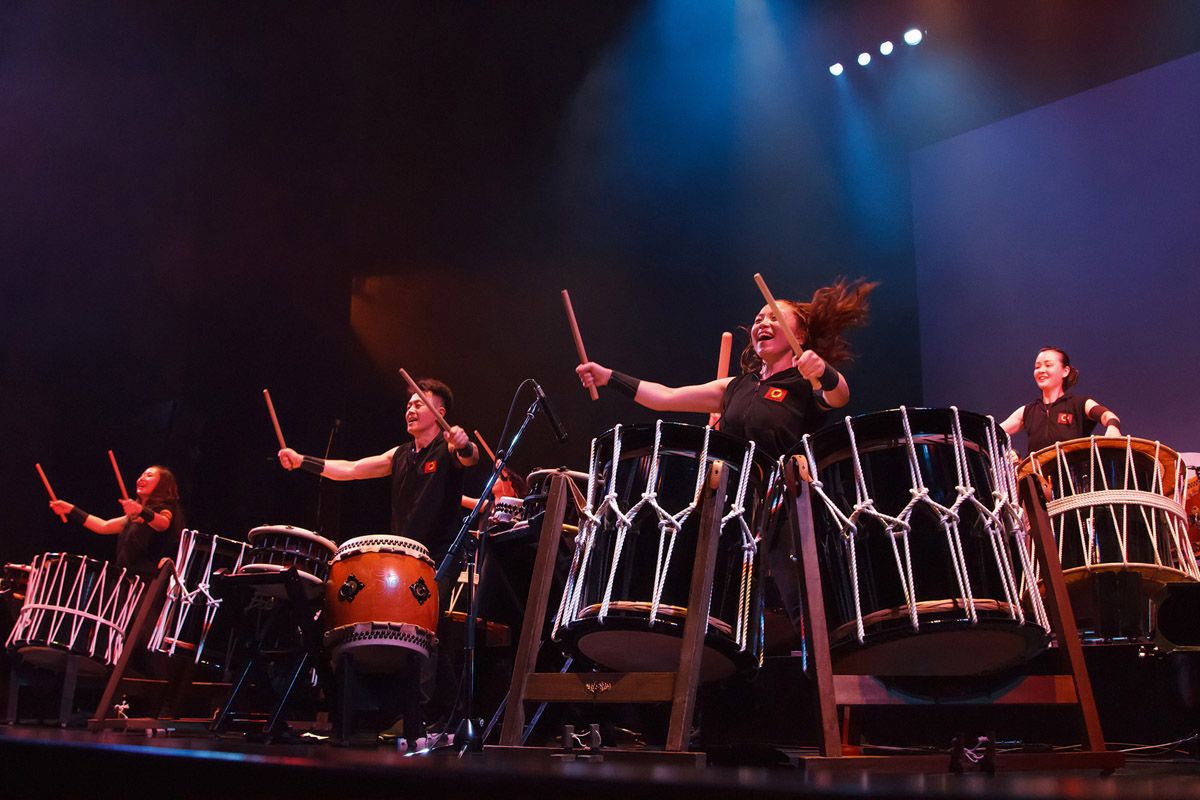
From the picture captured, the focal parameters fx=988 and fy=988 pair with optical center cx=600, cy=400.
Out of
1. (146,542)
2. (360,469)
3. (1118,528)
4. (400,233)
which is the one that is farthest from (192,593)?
(1118,528)

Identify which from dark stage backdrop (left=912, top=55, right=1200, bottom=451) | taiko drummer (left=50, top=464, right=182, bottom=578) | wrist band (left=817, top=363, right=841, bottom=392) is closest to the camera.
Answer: wrist band (left=817, top=363, right=841, bottom=392)

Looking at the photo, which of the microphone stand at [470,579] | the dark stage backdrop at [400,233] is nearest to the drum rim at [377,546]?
the microphone stand at [470,579]

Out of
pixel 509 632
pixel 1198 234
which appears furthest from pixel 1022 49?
pixel 509 632

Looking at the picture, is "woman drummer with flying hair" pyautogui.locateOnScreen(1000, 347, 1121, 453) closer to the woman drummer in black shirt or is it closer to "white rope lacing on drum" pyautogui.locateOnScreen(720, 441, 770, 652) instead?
the woman drummer in black shirt

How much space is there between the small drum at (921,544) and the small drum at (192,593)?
3.38 metres

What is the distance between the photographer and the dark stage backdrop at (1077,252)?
5293 millimetres

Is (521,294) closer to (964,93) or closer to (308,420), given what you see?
(308,420)

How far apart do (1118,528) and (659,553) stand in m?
1.65

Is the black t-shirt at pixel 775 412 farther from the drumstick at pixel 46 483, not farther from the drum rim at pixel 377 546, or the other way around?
the drumstick at pixel 46 483

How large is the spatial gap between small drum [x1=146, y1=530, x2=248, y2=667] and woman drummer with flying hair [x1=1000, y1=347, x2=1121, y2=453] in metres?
4.08

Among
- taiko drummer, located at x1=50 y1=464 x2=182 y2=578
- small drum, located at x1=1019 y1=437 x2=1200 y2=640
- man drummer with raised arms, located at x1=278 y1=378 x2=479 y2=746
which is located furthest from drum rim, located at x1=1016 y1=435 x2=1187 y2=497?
taiko drummer, located at x1=50 y1=464 x2=182 y2=578

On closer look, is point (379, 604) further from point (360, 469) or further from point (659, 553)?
point (360, 469)

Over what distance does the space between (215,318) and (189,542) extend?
209cm

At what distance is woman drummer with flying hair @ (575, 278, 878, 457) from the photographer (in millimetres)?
3129
